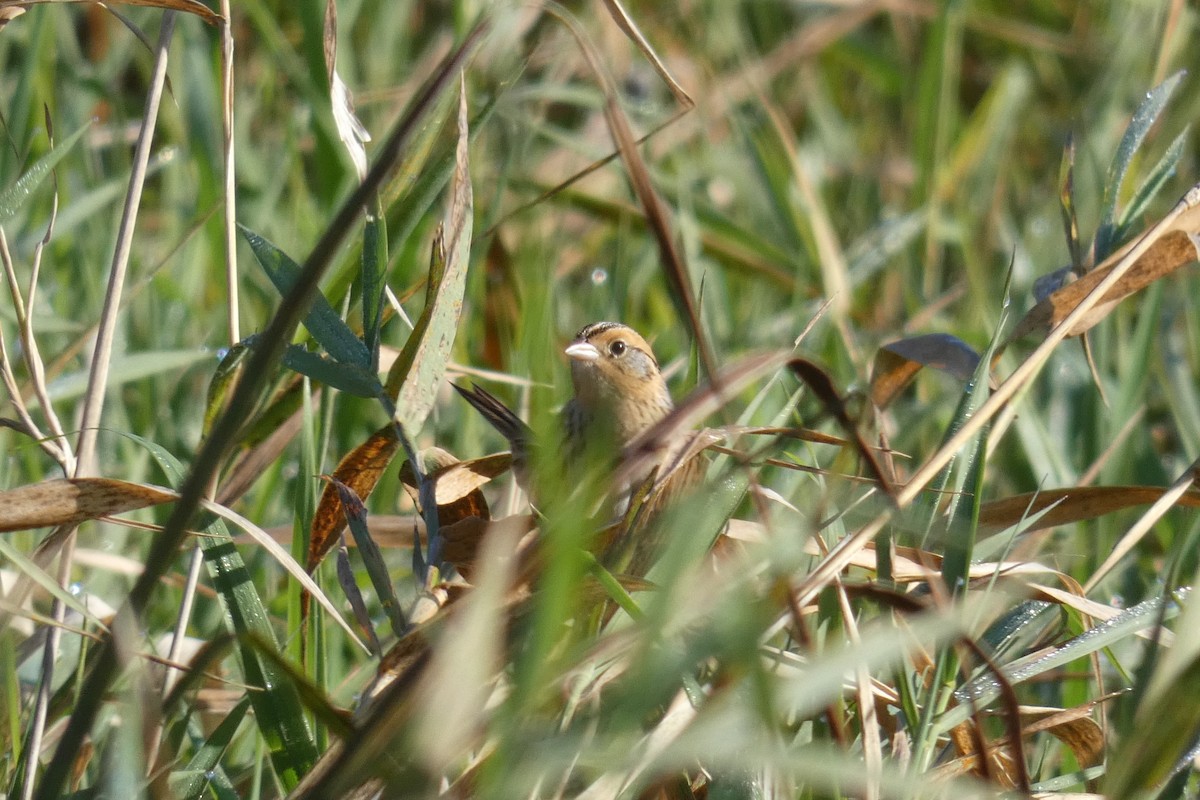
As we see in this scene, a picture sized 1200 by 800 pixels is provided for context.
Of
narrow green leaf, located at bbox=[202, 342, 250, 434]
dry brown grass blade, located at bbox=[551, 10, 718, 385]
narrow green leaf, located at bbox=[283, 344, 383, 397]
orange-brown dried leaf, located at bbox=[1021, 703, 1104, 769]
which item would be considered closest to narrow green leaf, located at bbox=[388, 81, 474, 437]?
narrow green leaf, located at bbox=[283, 344, 383, 397]

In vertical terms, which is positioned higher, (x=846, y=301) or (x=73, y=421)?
(x=73, y=421)

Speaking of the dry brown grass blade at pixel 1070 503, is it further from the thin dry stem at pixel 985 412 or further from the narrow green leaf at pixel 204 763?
the narrow green leaf at pixel 204 763

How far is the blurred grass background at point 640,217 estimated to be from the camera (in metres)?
2.24

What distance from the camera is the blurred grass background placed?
224 cm

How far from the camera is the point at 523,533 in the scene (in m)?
1.54

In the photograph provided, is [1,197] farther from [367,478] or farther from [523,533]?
[523,533]

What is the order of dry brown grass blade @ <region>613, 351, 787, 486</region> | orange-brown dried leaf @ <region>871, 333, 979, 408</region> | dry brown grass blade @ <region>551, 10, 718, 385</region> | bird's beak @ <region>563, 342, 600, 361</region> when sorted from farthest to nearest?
bird's beak @ <region>563, 342, 600, 361</region>, orange-brown dried leaf @ <region>871, 333, 979, 408</region>, dry brown grass blade @ <region>613, 351, 787, 486</region>, dry brown grass blade @ <region>551, 10, 718, 385</region>

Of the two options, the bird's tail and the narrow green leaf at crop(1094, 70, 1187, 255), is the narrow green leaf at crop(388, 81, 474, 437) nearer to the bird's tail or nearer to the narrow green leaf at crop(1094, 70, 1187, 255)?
the bird's tail

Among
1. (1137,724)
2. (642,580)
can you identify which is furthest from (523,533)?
(1137,724)

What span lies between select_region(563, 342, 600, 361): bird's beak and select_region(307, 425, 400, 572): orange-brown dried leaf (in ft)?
2.68

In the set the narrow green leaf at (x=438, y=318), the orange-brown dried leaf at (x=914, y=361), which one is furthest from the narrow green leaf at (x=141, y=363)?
the orange-brown dried leaf at (x=914, y=361)

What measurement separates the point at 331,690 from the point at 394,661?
1.70 feet

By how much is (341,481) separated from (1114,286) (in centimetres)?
100

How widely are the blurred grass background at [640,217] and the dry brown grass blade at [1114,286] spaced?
0.40ft
